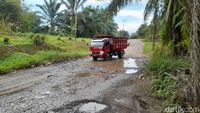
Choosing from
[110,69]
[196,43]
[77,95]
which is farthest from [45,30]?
[196,43]

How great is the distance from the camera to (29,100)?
1227cm

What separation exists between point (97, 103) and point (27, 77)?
27.6ft

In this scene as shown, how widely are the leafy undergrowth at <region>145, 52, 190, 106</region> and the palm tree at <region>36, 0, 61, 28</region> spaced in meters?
44.6

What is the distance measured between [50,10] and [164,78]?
162 ft

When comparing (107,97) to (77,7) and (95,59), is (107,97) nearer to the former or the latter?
(95,59)

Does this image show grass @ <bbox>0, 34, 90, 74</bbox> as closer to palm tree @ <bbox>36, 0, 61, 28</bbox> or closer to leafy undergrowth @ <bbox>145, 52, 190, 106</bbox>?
leafy undergrowth @ <bbox>145, 52, 190, 106</bbox>

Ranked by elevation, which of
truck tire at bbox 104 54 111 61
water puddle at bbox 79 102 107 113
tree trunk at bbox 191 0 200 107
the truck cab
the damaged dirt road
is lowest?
truck tire at bbox 104 54 111 61

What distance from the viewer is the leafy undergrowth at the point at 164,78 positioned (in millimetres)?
10723

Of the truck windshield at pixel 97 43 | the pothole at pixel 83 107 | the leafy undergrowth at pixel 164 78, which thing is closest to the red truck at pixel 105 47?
the truck windshield at pixel 97 43

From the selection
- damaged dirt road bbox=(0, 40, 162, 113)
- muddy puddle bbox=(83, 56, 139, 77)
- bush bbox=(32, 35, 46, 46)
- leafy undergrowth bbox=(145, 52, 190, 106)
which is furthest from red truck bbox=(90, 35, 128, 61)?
leafy undergrowth bbox=(145, 52, 190, 106)

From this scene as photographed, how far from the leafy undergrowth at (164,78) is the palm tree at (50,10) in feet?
146

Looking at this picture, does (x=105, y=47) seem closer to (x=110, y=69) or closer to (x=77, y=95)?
(x=110, y=69)

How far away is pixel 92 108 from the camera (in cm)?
1067

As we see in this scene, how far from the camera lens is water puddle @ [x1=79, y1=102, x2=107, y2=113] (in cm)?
1027
